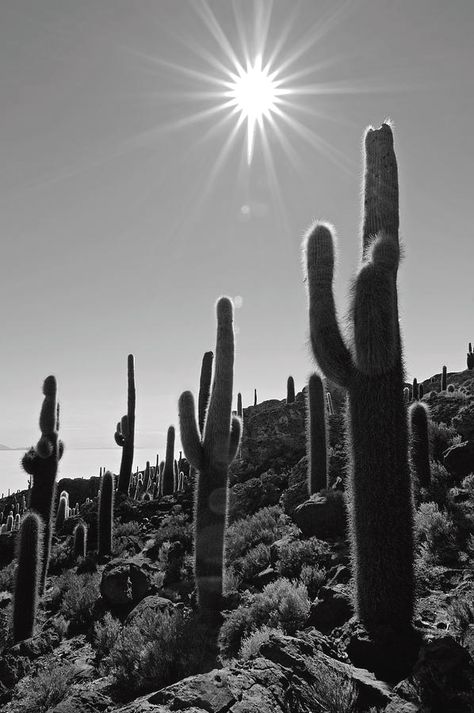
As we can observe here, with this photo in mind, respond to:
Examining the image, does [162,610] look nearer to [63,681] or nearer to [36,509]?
[63,681]

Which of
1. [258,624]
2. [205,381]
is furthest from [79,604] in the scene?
[205,381]

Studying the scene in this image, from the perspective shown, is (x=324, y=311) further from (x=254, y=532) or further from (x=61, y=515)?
(x=61, y=515)

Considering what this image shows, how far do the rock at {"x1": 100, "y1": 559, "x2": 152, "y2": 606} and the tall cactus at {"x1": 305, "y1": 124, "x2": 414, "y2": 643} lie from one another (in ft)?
22.8

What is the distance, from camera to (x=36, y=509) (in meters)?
14.1

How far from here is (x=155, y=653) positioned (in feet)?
22.5

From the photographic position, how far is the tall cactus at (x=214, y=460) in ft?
31.3

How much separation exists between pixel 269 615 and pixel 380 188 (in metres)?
6.78

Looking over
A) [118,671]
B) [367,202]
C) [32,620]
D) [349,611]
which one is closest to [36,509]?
[32,620]

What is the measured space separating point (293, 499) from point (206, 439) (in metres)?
5.88

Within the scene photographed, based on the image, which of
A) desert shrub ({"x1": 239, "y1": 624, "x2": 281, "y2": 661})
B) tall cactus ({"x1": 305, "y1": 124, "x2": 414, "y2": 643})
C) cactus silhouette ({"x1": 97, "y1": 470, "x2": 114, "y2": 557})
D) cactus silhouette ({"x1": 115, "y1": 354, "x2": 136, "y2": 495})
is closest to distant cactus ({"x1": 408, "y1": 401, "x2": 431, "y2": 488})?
tall cactus ({"x1": 305, "y1": 124, "x2": 414, "y2": 643})

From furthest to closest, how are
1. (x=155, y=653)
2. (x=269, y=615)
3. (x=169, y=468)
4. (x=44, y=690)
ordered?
(x=169, y=468) → (x=269, y=615) → (x=44, y=690) → (x=155, y=653)

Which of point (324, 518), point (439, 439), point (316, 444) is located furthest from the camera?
point (439, 439)

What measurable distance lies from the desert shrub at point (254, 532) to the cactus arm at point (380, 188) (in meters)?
8.46

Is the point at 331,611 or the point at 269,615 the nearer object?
the point at 331,611
